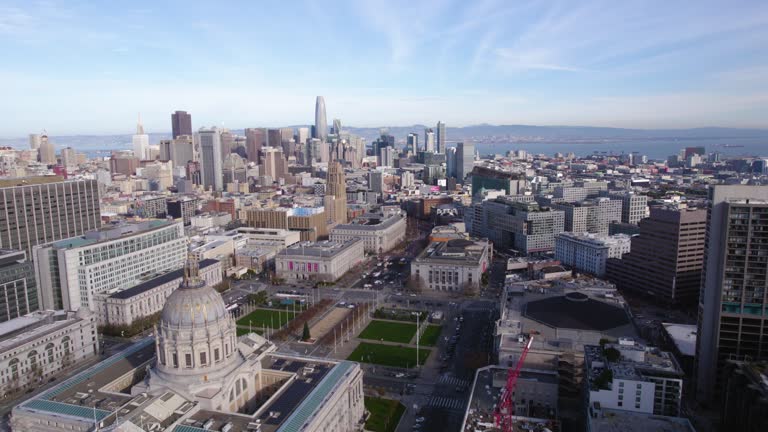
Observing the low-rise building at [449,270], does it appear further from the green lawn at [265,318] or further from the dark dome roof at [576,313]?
the green lawn at [265,318]

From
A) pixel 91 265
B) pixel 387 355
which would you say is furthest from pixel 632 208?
pixel 91 265

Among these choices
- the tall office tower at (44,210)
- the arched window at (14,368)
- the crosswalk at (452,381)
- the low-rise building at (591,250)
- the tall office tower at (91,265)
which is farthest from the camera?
the low-rise building at (591,250)

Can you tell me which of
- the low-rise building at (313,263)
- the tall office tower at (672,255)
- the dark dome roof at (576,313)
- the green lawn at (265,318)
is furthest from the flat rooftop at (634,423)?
the low-rise building at (313,263)

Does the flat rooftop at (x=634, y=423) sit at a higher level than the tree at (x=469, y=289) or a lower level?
higher

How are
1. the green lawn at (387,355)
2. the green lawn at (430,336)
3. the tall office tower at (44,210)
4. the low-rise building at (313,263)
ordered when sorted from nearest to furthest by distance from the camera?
the green lawn at (387,355)
the green lawn at (430,336)
the tall office tower at (44,210)
the low-rise building at (313,263)

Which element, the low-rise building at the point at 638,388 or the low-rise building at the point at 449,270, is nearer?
the low-rise building at the point at 638,388

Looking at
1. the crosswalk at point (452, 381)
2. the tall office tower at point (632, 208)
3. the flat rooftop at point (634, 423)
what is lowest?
the crosswalk at point (452, 381)

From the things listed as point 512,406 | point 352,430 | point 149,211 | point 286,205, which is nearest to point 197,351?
point 352,430

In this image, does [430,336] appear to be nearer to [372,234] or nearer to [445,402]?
[445,402]
